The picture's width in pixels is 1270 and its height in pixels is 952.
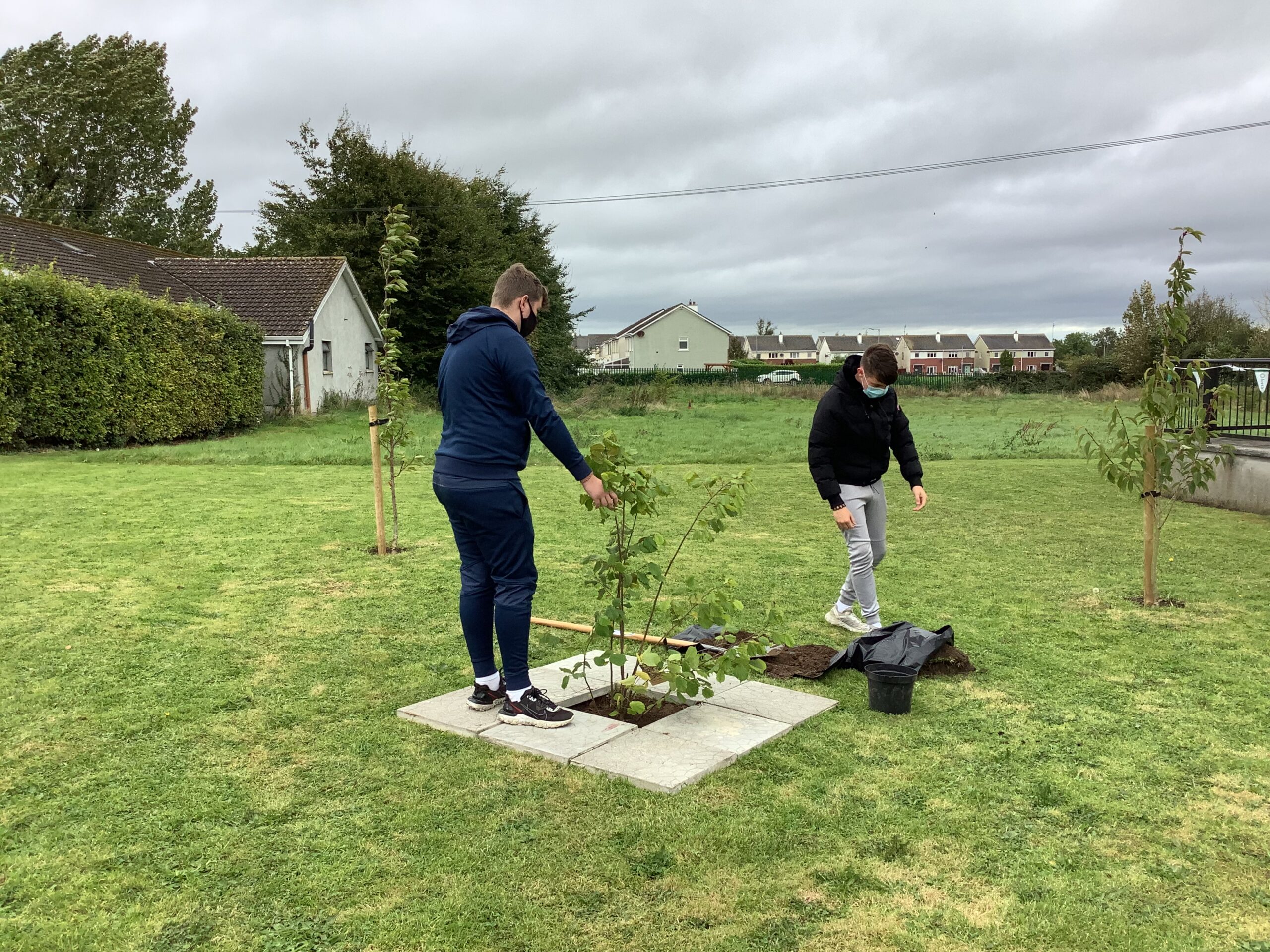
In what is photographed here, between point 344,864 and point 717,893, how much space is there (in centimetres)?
123

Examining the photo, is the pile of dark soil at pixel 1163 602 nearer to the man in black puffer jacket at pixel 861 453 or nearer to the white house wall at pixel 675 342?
the man in black puffer jacket at pixel 861 453

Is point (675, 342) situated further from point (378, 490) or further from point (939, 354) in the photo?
point (378, 490)

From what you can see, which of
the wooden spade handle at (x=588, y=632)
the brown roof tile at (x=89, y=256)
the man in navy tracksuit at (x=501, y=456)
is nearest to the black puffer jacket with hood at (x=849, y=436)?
the wooden spade handle at (x=588, y=632)

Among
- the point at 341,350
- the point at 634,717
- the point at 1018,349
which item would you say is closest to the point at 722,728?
the point at 634,717

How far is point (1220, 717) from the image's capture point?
4574 millimetres

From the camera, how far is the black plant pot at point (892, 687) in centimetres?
462

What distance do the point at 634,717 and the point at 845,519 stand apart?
2009 millimetres

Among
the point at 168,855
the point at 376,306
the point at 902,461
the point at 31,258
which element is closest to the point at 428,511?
the point at 902,461

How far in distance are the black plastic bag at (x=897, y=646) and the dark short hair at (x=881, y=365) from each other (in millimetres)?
1519

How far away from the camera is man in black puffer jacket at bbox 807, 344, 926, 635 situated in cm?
589

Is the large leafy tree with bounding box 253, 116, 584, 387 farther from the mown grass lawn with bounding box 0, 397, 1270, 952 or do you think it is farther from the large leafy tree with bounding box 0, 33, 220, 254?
the mown grass lawn with bounding box 0, 397, 1270, 952

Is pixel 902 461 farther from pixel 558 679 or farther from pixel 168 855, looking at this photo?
pixel 168 855

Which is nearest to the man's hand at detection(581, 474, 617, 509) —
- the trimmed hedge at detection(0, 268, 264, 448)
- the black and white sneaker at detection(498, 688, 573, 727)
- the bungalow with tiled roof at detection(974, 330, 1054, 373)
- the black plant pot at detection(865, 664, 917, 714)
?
the black and white sneaker at detection(498, 688, 573, 727)

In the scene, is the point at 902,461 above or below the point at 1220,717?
above
